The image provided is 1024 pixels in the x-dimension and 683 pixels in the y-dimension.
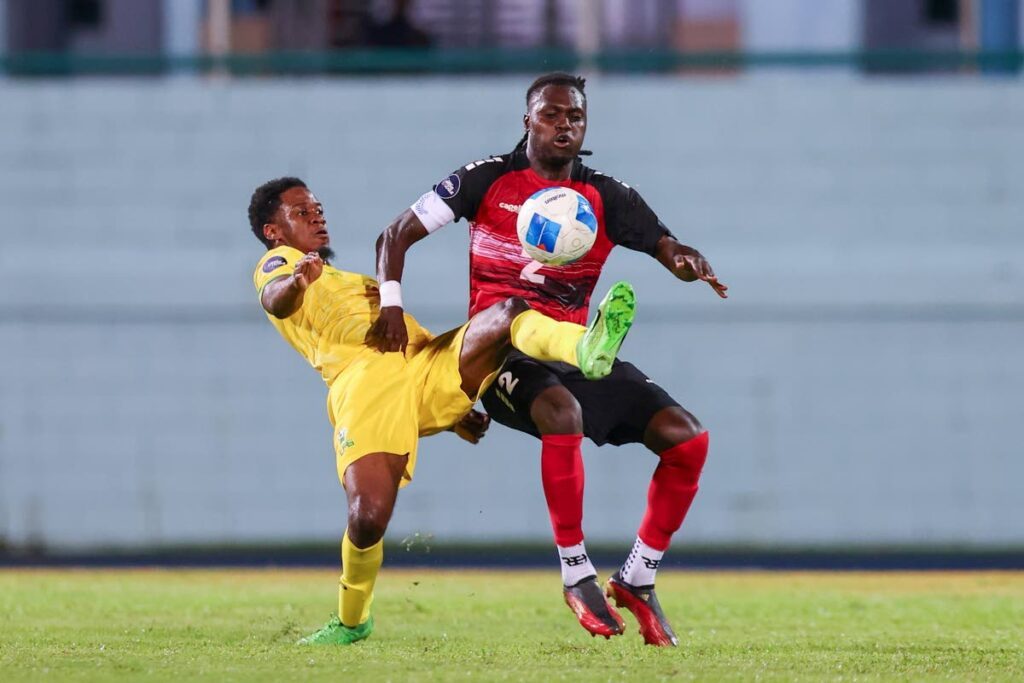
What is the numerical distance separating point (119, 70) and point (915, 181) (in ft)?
16.5

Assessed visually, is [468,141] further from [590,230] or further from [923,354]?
[590,230]

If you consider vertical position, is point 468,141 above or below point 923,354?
above

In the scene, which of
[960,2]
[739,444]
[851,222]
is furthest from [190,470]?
[960,2]

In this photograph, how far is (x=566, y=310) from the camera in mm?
5500

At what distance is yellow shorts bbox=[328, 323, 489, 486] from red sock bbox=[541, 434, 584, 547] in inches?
14.0

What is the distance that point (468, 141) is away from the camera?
33.3 feet

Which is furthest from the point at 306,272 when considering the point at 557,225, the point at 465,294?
the point at 465,294

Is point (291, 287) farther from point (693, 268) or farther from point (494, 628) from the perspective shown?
point (494, 628)

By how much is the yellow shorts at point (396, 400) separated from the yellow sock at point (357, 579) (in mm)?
247

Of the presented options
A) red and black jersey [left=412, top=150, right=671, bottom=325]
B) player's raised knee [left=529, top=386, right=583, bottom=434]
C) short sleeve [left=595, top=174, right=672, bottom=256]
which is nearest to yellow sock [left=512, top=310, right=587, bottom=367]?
player's raised knee [left=529, top=386, right=583, bottom=434]

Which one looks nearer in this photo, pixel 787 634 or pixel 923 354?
pixel 787 634

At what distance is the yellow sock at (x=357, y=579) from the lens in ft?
17.6

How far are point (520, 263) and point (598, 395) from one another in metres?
0.52

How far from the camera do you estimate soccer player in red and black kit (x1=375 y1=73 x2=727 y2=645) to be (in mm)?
5301
